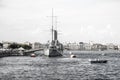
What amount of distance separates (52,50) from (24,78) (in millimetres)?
120405

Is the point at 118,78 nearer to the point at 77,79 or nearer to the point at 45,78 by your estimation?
the point at 77,79

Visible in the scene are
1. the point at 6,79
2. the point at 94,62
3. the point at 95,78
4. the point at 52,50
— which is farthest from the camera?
the point at 52,50

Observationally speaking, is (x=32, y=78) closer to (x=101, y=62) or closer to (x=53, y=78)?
(x=53, y=78)

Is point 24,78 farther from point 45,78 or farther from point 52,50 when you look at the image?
point 52,50

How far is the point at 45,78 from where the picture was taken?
62.8m

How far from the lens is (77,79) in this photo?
6206cm

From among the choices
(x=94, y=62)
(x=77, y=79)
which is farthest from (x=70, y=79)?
(x=94, y=62)

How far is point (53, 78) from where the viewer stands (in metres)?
62.4

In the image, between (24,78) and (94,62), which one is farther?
(94,62)

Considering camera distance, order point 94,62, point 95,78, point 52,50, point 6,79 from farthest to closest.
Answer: point 52,50
point 94,62
point 95,78
point 6,79

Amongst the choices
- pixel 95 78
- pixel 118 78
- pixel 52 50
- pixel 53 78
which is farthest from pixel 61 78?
pixel 52 50

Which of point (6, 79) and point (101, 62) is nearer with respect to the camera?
point (6, 79)

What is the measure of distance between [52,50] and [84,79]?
121 meters

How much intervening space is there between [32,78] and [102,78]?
40.9 ft
